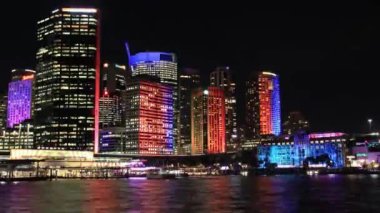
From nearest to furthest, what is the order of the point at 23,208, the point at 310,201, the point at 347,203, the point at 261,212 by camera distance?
the point at 261,212 → the point at 23,208 → the point at 347,203 → the point at 310,201

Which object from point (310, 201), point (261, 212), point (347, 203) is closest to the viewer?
point (261, 212)

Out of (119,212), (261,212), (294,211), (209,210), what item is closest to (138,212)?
(119,212)

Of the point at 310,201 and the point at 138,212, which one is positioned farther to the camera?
the point at 310,201

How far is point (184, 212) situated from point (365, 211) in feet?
64.2

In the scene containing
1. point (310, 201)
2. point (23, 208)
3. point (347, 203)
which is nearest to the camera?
point (23, 208)

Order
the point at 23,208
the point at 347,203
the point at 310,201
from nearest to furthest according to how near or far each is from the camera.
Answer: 1. the point at 23,208
2. the point at 347,203
3. the point at 310,201

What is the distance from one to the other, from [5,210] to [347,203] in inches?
1651

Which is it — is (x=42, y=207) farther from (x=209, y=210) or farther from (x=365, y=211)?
(x=365, y=211)

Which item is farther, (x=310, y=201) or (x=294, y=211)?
(x=310, y=201)

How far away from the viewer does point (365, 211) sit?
58.3 meters

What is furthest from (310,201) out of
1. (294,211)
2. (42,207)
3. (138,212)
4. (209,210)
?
(42,207)

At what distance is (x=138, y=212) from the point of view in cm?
5894

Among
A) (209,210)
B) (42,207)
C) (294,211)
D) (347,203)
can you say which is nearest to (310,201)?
(347,203)

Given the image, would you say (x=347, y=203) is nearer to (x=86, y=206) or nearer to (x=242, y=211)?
(x=242, y=211)
